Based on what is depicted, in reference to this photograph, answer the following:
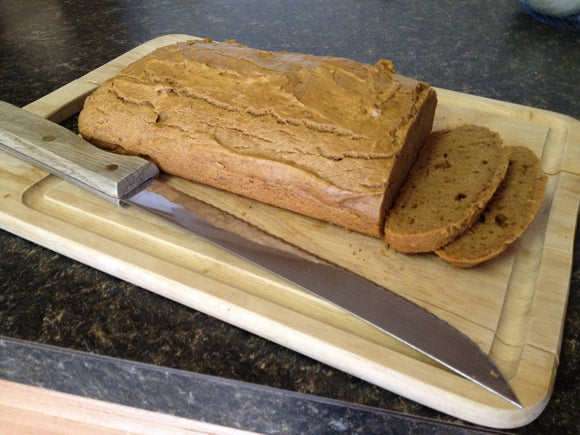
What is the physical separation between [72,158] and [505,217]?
1358 millimetres

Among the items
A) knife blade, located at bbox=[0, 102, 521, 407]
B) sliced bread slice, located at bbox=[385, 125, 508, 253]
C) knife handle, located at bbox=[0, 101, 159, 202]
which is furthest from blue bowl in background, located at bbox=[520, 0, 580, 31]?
knife handle, located at bbox=[0, 101, 159, 202]

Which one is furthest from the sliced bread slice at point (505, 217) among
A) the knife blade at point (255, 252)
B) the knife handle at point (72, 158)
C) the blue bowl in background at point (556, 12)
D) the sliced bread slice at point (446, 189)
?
the blue bowl in background at point (556, 12)

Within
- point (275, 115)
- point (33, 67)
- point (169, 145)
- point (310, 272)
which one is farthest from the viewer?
point (33, 67)

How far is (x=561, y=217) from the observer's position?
5.49ft

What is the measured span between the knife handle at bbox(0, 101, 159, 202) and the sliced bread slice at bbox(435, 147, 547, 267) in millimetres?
971

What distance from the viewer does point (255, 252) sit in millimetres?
1544

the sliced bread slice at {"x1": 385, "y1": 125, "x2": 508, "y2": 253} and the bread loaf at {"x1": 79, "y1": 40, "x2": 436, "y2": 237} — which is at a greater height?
the bread loaf at {"x1": 79, "y1": 40, "x2": 436, "y2": 237}

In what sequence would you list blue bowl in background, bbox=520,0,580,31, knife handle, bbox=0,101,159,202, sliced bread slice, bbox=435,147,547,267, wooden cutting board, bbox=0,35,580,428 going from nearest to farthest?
wooden cutting board, bbox=0,35,580,428 < sliced bread slice, bbox=435,147,547,267 < knife handle, bbox=0,101,159,202 < blue bowl in background, bbox=520,0,580,31

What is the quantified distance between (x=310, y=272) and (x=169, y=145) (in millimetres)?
664

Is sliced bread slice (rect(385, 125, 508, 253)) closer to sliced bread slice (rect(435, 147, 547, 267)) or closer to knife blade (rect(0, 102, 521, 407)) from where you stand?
sliced bread slice (rect(435, 147, 547, 267))

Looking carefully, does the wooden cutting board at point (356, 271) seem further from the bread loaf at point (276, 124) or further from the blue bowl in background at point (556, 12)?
the blue bowl in background at point (556, 12)

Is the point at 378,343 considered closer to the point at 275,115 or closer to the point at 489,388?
the point at 489,388

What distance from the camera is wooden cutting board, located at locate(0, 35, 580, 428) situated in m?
1.25

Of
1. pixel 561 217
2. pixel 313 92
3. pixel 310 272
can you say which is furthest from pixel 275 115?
pixel 561 217
